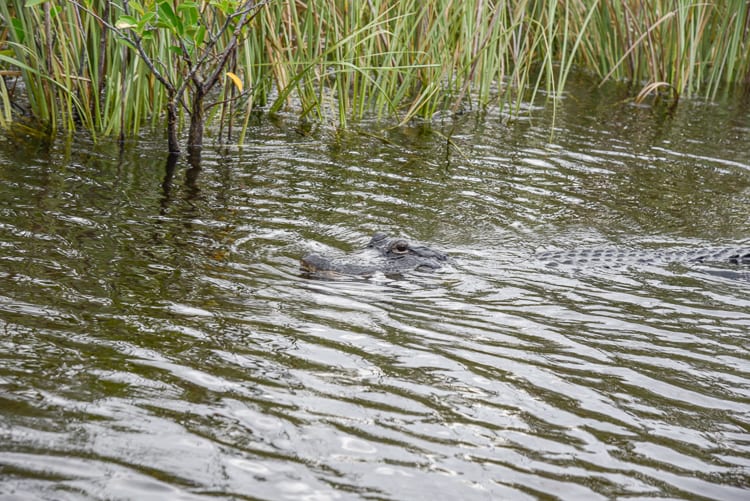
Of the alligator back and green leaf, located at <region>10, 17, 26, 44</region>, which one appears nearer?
the alligator back

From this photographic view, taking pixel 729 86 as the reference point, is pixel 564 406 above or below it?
below

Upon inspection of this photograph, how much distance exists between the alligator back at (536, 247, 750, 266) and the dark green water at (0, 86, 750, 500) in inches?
4.7

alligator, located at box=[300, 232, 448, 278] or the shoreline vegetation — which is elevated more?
the shoreline vegetation

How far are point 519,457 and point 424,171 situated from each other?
206 inches

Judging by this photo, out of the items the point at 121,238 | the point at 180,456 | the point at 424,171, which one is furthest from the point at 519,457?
the point at 424,171

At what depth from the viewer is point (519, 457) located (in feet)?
10.0

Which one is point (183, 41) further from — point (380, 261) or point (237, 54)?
point (380, 261)

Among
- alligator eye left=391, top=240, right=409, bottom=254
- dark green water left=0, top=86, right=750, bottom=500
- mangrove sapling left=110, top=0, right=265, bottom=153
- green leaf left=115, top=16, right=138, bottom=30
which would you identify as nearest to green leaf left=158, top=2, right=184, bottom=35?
mangrove sapling left=110, top=0, right=265, bottom=153

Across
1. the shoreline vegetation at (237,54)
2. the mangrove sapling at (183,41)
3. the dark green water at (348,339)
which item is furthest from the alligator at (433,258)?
the mangrove sapling at (183,41)

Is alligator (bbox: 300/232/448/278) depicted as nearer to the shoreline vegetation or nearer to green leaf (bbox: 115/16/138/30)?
the shoreline vegetation

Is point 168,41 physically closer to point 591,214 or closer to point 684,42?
point 591,214

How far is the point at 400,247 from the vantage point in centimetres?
558

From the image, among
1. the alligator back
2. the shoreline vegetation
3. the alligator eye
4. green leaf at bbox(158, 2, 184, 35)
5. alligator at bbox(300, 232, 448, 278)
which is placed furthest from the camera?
the shoreline vegetation

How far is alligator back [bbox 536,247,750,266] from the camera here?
5754 millimetres
